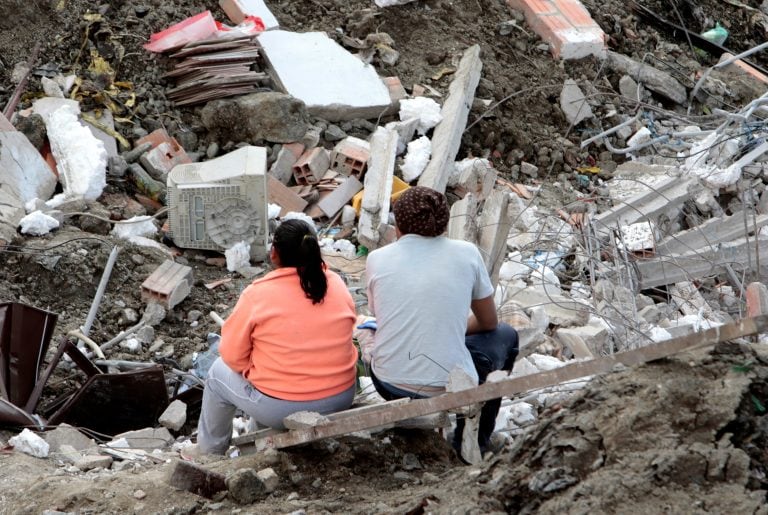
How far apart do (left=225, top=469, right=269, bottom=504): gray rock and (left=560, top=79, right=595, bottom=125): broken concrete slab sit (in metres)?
7.31

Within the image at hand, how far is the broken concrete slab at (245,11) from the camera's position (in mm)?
9797

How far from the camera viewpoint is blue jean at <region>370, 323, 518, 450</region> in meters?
4.51

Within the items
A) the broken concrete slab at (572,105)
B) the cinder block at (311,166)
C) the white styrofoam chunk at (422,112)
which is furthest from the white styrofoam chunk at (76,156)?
the broken concrete slab at (572,105)

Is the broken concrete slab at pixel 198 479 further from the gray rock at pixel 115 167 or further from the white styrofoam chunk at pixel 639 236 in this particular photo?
the gray rock at pixel 115 167

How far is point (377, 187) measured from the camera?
8.40 m

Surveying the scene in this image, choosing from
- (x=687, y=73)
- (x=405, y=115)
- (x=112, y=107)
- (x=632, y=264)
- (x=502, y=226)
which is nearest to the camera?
(x=502, y=226)

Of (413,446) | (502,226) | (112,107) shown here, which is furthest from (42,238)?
(413,446)

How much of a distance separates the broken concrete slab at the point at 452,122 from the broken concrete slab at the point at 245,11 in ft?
6.14

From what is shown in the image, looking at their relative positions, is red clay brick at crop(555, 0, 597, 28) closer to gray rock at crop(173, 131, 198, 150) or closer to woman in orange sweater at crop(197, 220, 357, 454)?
gray rock at crop(173, 131, 198, 150)

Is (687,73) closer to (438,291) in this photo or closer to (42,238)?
(42,238)

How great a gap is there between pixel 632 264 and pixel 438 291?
10.8 ft

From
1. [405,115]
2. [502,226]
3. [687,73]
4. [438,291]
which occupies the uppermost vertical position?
[438,291]

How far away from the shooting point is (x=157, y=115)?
8961 millimetres

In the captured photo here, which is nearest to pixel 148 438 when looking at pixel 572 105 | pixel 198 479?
pixel 198 479
